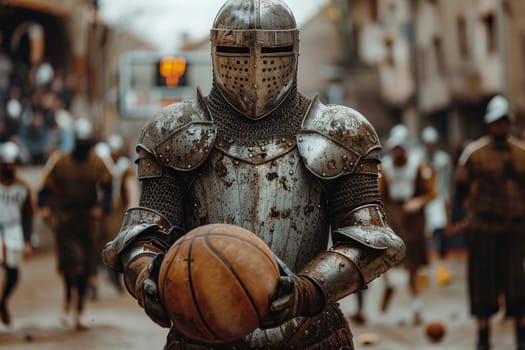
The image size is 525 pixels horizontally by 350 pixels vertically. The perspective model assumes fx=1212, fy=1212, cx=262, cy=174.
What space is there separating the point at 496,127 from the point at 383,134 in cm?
3271

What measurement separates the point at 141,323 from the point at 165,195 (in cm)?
871

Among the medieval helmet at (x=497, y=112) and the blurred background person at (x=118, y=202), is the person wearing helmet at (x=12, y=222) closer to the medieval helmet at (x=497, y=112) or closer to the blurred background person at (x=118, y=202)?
the blurred background person at (x=118, y=202)

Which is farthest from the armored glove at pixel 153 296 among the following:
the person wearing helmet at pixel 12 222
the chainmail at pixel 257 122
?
the person wearing helmet at pixel 12 222

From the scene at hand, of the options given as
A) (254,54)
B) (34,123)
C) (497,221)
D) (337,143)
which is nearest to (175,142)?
(254,54)

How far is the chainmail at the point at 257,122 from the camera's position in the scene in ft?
16.6

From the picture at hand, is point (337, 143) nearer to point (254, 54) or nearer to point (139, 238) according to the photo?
point (254, 54)

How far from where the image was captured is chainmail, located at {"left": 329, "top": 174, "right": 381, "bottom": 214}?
16.2 ft

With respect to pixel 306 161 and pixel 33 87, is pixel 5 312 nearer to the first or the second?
pixel 306 161

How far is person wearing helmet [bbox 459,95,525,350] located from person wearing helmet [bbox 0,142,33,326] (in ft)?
16.1

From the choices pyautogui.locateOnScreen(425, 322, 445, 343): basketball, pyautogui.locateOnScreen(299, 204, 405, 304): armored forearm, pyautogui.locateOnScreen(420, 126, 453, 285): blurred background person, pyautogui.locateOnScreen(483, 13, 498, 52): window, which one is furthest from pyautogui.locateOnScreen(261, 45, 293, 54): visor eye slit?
pyautogui.locateOnScreen(483, 13, 498, 52): window

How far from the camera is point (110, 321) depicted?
13711 millimetres

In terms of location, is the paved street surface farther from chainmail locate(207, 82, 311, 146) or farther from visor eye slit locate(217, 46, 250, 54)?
visor eye slit locate(217, 46, 250, 54)

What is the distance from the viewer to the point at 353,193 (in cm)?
495

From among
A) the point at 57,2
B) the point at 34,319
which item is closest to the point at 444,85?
the point at 57,2
